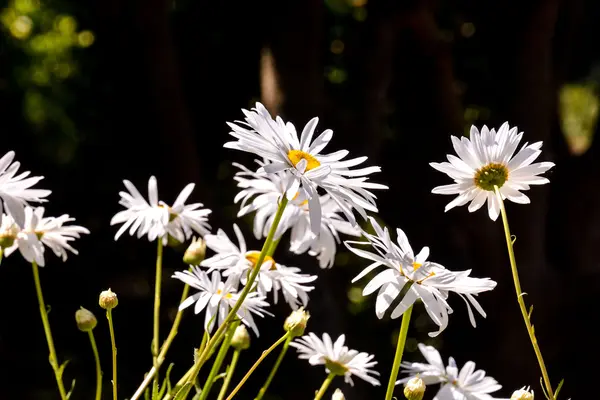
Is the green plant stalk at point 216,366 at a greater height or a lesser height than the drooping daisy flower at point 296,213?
lesser

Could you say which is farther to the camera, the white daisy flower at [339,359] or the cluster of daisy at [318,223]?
the white daisy flower at [339,359]

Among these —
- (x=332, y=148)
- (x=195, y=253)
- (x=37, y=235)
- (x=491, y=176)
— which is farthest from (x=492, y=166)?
(x=332, y=148)

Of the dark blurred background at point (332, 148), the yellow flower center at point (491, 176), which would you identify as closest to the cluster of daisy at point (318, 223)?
the yellow flower center at point (491, 176)

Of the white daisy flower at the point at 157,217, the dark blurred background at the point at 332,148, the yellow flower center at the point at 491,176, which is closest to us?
the yellow flower center at the point at 491,176

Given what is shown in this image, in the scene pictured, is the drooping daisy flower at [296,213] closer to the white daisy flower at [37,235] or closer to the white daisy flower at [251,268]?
the white daisy flower at [251,268]

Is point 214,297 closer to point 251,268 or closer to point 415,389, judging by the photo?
point 251,268

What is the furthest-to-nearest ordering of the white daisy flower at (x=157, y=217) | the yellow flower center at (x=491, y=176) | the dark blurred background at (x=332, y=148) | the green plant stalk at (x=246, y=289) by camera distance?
the dark blurred background at (x=332, y=148) < the white daisy flower at (x=157, y=217) < the yellow flower center at (x=491, y=176) < the green plant stalk at (x=246, y=289)

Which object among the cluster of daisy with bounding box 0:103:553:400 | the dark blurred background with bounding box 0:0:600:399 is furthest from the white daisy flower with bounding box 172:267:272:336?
the dark blurred background with bounding box 0:0:600:399
